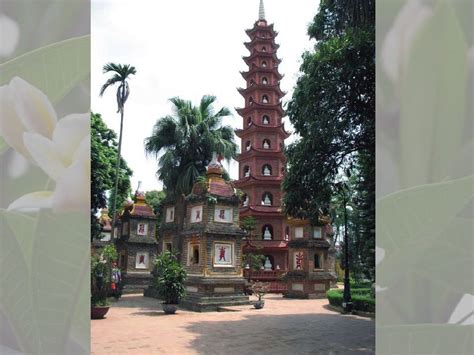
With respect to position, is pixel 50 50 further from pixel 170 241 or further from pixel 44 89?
pixel 170 241

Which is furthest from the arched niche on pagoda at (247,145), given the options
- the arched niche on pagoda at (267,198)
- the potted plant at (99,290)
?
the potted plant at (99,290)

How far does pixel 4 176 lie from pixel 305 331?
926 cm

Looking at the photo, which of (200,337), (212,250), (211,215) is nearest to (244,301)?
(212,250)

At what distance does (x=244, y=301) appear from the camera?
18094mm

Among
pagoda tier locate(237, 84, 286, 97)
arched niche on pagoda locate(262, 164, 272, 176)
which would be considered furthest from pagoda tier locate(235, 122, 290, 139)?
pagoda tier locate(237, 84, 286, 97)

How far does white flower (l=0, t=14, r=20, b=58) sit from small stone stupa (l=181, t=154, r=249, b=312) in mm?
13664

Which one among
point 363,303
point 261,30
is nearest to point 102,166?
point 363,303

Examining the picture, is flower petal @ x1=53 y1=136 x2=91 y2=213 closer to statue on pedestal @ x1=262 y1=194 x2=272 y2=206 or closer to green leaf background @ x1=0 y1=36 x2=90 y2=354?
green leaf background @ x1=0 y1=36 x2=90 y2=354

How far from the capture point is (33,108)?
4531 mm

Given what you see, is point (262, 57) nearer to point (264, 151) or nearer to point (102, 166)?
point (264, 151)

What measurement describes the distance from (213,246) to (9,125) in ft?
45.6
